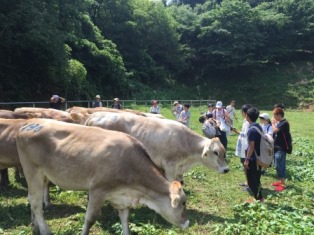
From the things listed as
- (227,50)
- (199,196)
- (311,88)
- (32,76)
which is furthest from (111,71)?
(199,196)

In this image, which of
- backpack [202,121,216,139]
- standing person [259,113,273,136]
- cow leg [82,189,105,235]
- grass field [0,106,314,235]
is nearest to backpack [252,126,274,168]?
grass field [0,106,314,235]

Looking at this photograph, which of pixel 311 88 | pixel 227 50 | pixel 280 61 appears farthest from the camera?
pixel 280 61

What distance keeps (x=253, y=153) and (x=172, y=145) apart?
1748 mm

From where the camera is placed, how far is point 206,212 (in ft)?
24.8

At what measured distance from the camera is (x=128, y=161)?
556cm

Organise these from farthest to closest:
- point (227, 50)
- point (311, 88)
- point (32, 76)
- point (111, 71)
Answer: point (227, 50), point (311, 88), point (111, 71), point (32, 76)

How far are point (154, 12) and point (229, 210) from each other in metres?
50.4

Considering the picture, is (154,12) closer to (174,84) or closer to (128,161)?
(174,84)

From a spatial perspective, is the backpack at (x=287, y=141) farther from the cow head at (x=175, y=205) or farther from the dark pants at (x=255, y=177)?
the cow head at (x=175, y=205)

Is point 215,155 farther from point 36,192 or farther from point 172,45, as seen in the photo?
point 172,45

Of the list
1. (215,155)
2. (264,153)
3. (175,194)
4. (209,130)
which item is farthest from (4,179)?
(209,130)

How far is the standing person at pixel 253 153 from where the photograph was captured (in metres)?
7.64

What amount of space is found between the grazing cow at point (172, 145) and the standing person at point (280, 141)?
2.19m

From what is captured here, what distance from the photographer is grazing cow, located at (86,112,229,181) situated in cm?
810
